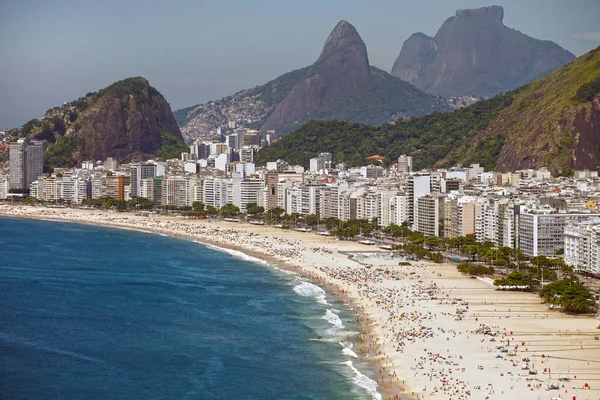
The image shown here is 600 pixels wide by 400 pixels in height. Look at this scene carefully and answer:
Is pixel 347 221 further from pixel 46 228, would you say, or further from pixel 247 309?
pixel 247 309

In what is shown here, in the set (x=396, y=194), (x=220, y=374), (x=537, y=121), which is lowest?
(x=220, y=374)

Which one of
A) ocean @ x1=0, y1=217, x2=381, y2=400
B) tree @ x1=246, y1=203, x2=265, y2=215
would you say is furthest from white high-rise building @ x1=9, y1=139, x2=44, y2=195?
ocean @ x1=0, y1=217, x2=381, y2=400

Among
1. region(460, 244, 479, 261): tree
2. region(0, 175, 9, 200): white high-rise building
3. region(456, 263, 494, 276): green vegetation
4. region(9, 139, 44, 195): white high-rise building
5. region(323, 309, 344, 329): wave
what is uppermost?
region(9, 139, 44, 195): white high-rise building

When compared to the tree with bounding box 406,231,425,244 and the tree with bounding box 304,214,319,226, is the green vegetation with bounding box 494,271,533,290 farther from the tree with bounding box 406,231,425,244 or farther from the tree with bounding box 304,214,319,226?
the tree with bounding box 304,214,319,226

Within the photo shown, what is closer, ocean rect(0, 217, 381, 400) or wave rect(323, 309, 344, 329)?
ocean rect(0, 217, 381, 400)

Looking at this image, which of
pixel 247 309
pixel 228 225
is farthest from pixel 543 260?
pixel 228 225

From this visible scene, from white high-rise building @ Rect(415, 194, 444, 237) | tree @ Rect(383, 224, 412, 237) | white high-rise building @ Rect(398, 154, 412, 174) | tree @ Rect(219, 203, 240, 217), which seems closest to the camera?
white high-rise building @ Rect(415, 194, 444, 237)
